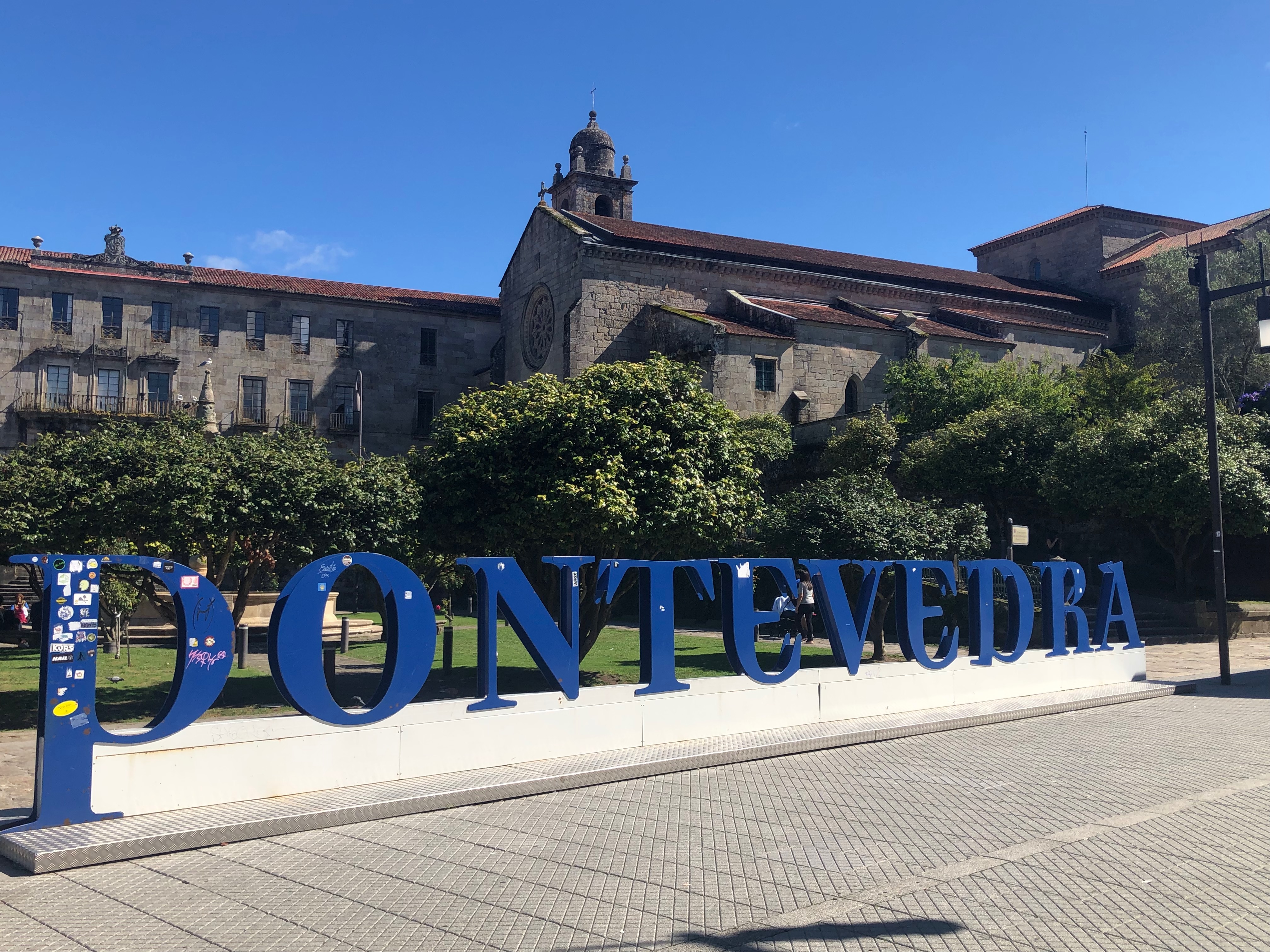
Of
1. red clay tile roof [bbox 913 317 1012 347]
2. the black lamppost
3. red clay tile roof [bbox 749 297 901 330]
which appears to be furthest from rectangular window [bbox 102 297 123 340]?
the black lamppost

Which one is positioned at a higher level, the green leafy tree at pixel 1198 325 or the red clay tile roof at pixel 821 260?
the red clay tile roof at pixel 821 260

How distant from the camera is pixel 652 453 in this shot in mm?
17078

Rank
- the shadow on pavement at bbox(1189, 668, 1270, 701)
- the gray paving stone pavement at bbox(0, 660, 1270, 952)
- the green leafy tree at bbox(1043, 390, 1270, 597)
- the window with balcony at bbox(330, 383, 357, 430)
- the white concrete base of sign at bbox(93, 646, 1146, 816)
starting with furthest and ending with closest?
the window with balcony at bbox(330, 383, 357, 430)
the green leafy tree at bbox(1043, 390, 1270, 597)
the shadow on pavement at bbox(1189, 668, 1270, 701)
the white concrete base of sign at bbox(93, 646, 1146, 816)
the gray paving stone pavement at bbox(0, 660, 1270, 952)

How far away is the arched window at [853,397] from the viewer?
45.2 meters

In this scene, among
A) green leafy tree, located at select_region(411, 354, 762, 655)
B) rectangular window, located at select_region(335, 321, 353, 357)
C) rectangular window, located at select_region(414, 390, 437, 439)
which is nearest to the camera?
green leafy tree, located at select_region(411, 354, 762, 655)

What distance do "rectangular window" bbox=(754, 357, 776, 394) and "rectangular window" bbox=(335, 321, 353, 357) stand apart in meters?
23.7

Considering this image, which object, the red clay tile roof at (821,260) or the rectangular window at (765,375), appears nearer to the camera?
→ the rectangular window at (765,375)

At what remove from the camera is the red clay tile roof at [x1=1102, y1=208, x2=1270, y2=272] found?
191 feet

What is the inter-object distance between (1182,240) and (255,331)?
5294 cm

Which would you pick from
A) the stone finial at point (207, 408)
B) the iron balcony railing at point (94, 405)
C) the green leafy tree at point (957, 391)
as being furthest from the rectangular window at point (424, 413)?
the green leafy tree at point (957, 391)

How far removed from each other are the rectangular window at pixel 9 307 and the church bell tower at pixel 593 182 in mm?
28539

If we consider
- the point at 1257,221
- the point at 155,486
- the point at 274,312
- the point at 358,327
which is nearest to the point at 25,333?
the point at 274,312

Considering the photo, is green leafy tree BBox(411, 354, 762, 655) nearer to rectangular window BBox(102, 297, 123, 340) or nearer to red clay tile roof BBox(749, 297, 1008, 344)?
red clay tile roof BBox(749, 297, 1008, 344)

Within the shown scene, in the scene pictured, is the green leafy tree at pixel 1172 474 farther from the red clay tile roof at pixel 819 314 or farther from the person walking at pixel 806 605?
the red clay tile roof at pixel 819 314
